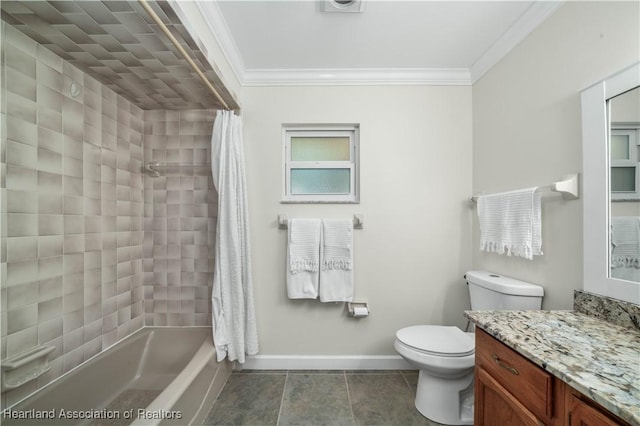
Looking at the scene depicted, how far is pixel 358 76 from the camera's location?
185 cm

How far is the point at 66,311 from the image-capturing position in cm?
129

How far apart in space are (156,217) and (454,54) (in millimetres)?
2439

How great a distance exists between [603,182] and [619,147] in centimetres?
14

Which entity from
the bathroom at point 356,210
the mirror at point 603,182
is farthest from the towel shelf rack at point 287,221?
the mirror at point 603,182

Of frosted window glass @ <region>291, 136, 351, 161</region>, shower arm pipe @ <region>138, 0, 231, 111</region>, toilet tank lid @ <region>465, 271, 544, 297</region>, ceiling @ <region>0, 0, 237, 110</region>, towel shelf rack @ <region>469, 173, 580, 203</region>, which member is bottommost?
toilet tank lid @ <region>465, 271, 544, 297</region>

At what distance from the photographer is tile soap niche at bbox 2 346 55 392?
1.03 m

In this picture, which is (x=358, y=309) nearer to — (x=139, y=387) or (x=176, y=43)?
(x=139, y=387)

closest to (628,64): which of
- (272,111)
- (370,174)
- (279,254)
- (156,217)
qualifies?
(370,174)

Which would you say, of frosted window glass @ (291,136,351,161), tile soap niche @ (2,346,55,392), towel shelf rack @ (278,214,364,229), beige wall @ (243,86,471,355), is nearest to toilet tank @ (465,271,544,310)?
beige wall @ (243,86,471,355)

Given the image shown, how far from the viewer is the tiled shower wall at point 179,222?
1870 millimetres

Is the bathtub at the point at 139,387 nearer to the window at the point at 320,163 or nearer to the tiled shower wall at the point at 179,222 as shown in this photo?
the tiled shower wall at the point at 179,222

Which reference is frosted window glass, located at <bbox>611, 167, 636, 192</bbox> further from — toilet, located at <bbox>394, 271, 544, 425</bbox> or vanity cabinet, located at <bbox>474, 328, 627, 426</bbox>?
vanity cabinet, located at <bbox>474, 328, 627, 426</bbox>

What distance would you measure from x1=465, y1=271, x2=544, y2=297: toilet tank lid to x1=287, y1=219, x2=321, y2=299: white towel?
1.04 m

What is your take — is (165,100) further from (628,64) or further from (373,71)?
(628,64)
